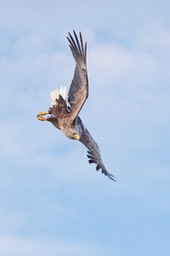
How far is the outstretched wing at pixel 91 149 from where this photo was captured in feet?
88.2

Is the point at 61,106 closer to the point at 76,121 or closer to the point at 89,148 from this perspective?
the point at 76,121

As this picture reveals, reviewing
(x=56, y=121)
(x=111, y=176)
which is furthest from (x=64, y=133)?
(x=111, y=176)

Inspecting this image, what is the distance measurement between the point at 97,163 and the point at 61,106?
112 inches

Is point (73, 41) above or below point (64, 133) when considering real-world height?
above

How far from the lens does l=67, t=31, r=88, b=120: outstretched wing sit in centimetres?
2594

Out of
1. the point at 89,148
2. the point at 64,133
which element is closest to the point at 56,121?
the point at 64,133

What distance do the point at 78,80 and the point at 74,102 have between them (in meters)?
0.93

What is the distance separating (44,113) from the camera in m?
26.1

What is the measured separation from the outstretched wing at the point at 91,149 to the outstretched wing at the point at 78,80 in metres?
0.78

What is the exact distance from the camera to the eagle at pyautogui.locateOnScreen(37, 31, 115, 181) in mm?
25812

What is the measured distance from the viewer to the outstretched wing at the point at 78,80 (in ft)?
85.1

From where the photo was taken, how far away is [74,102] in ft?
85.5

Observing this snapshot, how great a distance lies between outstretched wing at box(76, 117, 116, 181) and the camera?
2689cm

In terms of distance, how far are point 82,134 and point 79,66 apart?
258cm
